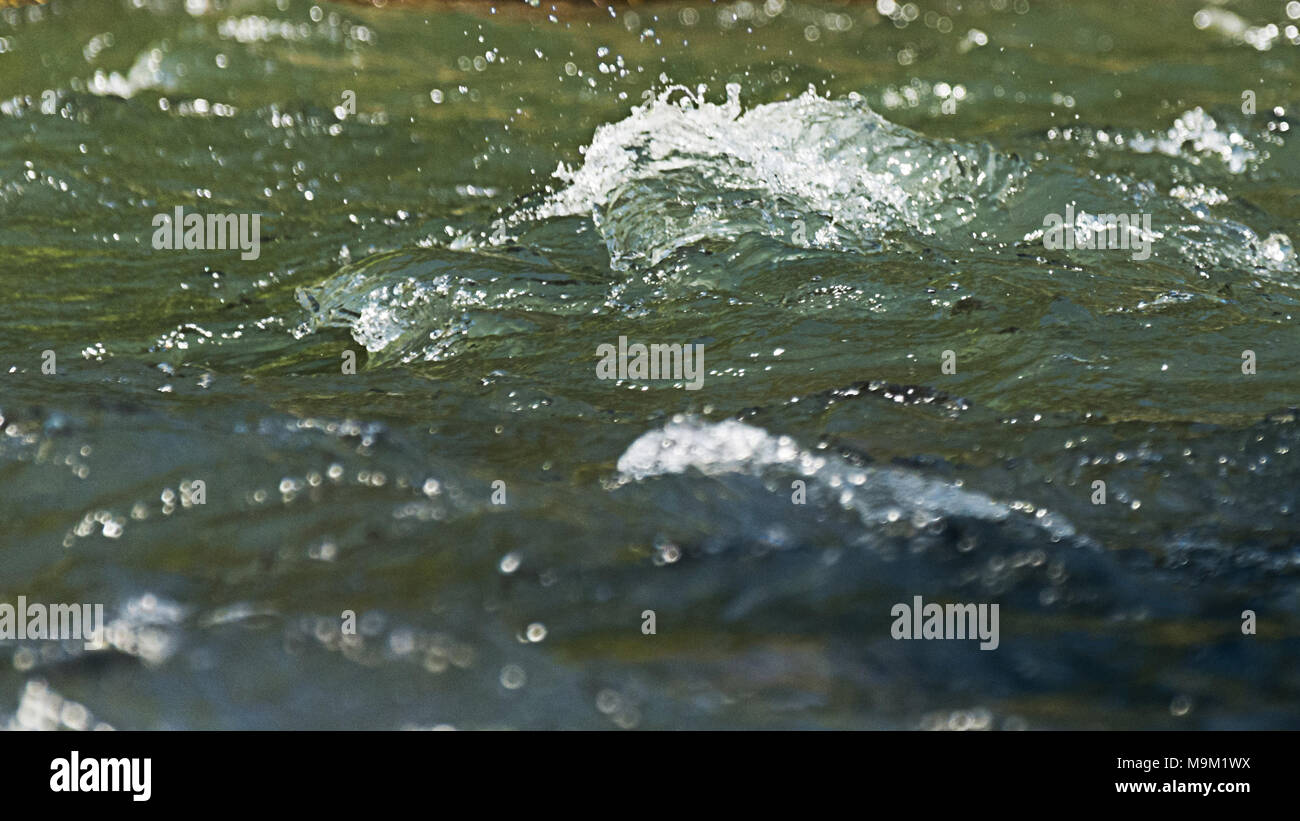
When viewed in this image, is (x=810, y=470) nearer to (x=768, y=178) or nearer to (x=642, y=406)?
(x=642, y=406)

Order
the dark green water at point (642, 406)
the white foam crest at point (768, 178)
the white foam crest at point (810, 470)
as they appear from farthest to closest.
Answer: the white foam crest at point (768, 178) → the white foam crest at point (810, 470) → the dark green water at point (642, 406)

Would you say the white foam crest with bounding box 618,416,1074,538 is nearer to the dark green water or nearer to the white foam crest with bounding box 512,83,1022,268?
the dark green water

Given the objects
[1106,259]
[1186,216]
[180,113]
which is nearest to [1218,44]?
[1186,216]

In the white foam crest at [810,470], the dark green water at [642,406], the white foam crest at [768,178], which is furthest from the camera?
the white foam crest at [768,178]

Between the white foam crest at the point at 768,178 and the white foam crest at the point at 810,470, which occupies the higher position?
the white foam crest at the point at 768,178

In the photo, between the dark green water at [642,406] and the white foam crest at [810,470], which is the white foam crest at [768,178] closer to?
the dark green water at [642,406]

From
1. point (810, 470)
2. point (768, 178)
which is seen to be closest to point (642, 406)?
point (810, 470)

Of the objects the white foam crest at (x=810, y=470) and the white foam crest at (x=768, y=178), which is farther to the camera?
the white foam crest at (x=768, y=178)

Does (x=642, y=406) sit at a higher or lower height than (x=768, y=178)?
lower

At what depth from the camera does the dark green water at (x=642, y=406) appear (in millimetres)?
2828

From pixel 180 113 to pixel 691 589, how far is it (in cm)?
483

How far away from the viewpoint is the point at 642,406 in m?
3.71

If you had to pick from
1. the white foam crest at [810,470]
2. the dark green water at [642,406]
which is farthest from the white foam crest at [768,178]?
the white foam crest at [810,470]
